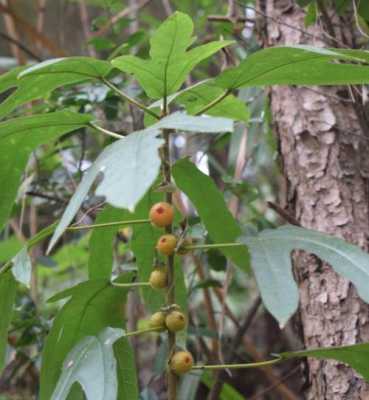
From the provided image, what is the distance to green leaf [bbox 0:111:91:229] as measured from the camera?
2.71 ft

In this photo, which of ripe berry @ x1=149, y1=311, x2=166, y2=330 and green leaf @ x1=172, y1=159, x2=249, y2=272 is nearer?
ripe berry @ x1=149, y1=311, x2=166, y2=330

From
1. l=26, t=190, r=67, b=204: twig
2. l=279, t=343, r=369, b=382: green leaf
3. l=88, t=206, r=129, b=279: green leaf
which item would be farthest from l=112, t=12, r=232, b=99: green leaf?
l=26, t=190, r=67, b=204: twig

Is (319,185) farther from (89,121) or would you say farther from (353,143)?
(89,121)

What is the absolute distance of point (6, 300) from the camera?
0.90m

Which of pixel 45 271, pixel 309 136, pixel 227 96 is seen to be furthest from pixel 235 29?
pixel 45 271

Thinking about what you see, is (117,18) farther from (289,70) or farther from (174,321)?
(174,321)

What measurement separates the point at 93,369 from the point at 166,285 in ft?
0.41

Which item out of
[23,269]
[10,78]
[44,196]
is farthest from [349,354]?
[44,196]

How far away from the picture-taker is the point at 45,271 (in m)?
2.11

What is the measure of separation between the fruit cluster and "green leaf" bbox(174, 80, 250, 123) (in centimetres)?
17

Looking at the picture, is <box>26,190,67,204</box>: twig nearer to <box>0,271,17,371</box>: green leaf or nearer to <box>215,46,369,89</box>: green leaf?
<box>0,271,17,371</box>: green leaf

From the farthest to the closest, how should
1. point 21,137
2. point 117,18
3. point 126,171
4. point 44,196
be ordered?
point 117,18 < point 44,196 < point 21,137 < point 126,171

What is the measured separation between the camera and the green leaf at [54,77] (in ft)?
2.57

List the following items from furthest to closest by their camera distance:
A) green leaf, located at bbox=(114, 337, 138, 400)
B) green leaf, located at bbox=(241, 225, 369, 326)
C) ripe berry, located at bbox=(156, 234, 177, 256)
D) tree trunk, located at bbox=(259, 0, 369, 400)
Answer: tree trunk, located at bbox=(259, 0, 369, 400)
green leaf, located at bbox=(114, 337, 138, 400)
ripe berry, located at bbox=(156, 234, 177, 256)
green leaf, located at bbox=(241, 225, 369, 326)
